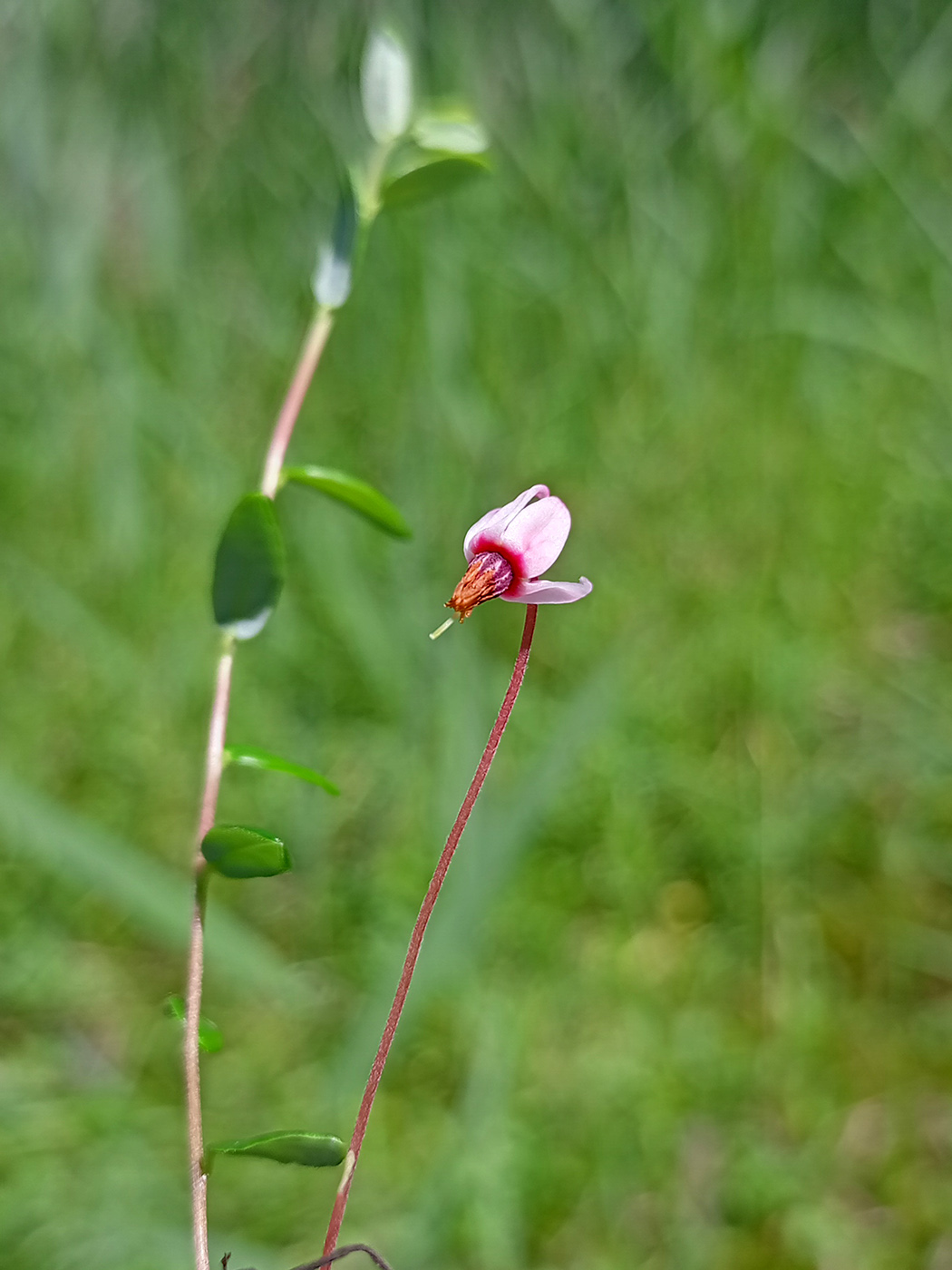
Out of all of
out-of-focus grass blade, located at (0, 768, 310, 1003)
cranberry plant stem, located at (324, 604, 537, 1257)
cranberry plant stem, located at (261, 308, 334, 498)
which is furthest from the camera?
out-of-focus grass blade, located at (0, 768, 310, 1003)

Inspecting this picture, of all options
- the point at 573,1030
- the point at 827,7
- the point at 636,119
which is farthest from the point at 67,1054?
the point at 827,7

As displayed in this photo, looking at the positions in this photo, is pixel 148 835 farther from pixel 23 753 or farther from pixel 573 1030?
pixel 573 1030

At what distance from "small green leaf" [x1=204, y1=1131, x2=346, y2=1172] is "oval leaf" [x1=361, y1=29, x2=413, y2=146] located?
1.18 feet

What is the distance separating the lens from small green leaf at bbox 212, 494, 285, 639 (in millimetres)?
355

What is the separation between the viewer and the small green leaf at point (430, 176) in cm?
43

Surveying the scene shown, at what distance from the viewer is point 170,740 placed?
1024mm

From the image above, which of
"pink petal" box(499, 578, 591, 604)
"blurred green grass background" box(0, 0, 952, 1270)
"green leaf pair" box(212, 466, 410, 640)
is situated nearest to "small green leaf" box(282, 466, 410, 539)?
"green leaf pair" box(212, 466, 410, 640)

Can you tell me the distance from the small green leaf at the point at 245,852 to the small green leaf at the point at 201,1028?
4cm

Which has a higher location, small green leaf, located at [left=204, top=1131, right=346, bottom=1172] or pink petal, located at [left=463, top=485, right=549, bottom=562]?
pink petal, located at [left=463, top=485, right=549, bottom=562]

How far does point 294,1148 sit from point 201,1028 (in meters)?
0.06

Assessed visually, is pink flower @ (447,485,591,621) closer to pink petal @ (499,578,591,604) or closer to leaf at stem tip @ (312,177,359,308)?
pink petal @ (499,578,591,604)

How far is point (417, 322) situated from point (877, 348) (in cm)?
51

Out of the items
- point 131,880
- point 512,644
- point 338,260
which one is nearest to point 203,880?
point 338,260

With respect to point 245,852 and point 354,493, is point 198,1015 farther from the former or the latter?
point 354,493
